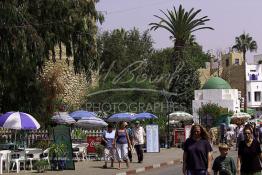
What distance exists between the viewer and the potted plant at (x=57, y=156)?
20.5 meters

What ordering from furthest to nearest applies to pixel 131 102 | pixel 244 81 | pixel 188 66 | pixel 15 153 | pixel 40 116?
pixel 244 81 < pixel 188 66 < pixel 131 102 < pixel 40 116 < pixel 15 153

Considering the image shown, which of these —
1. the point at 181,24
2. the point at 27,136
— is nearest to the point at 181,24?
the point at 181,24

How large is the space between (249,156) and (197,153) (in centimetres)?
98

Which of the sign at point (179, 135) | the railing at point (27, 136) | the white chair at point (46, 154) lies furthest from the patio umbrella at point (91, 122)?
the sign at point (179, 135)

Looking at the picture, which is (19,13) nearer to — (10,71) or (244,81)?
(10,71)

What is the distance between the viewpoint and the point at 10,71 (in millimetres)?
20672

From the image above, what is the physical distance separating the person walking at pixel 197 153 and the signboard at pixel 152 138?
21.0 metres

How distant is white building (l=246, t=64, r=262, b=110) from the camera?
88562 millimetres

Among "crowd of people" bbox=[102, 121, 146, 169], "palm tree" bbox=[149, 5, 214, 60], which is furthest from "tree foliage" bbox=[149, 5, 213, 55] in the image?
"crowd of people" bbox=[102, 121, 146, 169]

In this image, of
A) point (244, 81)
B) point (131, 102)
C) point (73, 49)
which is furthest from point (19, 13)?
point (244, 81)

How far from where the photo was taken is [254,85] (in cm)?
8850

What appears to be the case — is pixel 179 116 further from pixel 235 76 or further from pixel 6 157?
pixel 235 76

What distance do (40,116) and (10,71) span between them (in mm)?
8953

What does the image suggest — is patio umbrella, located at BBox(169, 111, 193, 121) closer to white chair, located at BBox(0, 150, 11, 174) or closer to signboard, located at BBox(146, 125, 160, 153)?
signboard, located at BBox(146, 125, 160, 153)
